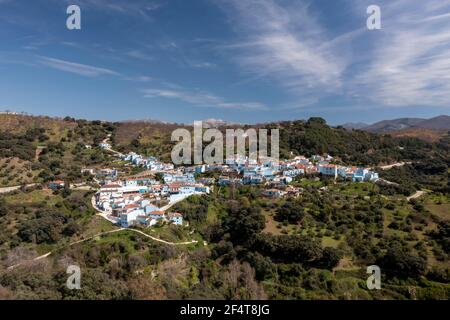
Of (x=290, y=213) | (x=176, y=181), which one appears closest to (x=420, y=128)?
(x=176, y=181)

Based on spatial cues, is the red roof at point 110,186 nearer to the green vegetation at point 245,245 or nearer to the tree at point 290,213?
the green vegetation at point 245,245

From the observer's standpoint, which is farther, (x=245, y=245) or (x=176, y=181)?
(x=176, y=181)

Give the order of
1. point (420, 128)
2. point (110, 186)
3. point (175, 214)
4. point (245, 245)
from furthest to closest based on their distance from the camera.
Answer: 1. point (420, 128)
2. point (110, 186)
3. point (175, 214)
4. point (245, 245)

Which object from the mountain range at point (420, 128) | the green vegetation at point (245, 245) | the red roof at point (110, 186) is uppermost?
the mountain range at point (420, 128)

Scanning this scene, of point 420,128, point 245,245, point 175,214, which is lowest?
point 245,245

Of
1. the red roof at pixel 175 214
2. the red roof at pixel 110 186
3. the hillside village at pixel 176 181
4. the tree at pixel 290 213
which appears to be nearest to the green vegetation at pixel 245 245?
the tree at pixel 290 213

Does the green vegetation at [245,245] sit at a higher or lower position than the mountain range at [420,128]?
lower

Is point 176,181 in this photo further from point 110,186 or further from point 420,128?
point 420,128

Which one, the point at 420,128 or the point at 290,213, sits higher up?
the point at 420,128

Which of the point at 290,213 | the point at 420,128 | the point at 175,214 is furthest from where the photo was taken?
the point at 420,128
